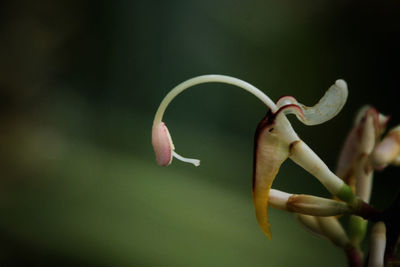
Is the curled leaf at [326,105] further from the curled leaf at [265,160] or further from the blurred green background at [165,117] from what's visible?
the blurred green background at [165,117]

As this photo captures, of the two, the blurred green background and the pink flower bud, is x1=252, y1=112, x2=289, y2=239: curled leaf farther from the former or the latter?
the blurred green background

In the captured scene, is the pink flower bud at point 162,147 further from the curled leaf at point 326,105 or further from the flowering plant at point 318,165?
the curled leaf at point 326,105

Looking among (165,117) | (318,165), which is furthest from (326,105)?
(165,117)

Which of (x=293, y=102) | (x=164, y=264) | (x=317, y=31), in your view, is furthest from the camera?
(x=317, y=31)

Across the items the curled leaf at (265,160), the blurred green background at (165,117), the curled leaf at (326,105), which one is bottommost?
the curled leaf at (265,160)

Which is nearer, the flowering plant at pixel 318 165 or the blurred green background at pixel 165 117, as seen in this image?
the flowering plant at pixel 318 165

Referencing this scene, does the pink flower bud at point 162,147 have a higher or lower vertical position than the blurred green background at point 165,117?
lower

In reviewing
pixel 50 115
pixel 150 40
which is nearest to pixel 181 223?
pixel 50 115

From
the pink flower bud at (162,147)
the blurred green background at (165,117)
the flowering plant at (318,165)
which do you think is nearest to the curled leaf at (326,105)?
the flowering plant at (318,165)

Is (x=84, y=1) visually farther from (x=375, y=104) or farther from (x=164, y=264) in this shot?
(x=164, y=264)
